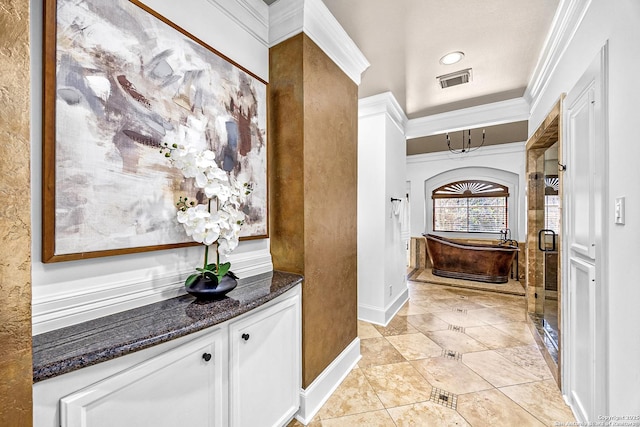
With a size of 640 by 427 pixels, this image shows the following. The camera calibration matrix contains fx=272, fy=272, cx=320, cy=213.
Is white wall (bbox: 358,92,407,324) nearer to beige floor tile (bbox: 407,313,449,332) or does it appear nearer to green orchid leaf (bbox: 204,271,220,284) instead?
beige floor tile (bbox: 407,313,449,332)

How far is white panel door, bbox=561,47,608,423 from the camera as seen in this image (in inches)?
53.5

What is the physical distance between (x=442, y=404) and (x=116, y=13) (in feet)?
9.17

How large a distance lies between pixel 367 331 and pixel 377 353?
448 mm

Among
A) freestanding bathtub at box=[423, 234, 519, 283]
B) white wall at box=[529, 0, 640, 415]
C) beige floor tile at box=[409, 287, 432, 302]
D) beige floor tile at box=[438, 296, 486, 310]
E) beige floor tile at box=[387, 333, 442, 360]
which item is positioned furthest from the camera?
freestanding bathtub at box=[423, 234, 519, 283]

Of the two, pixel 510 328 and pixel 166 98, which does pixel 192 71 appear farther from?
pixel 510 328

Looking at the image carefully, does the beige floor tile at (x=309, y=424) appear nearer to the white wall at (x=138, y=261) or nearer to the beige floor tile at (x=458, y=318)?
the white wall at (x=138, y=261)

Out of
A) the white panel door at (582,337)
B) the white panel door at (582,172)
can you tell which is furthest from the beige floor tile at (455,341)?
the white panel door at (582,172)

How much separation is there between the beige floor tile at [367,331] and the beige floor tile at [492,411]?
3.43ft

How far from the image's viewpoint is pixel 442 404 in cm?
187

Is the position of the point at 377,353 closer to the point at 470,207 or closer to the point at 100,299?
the point at 100,299

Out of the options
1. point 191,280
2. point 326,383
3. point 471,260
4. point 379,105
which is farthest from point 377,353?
point 471,260

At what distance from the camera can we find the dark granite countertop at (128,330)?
2.42ft

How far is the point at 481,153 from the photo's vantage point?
558cm

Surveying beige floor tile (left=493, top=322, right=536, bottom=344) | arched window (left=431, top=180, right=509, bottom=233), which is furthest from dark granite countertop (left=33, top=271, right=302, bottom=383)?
arched window (left=431, top=180, right=509, bottom=233)
